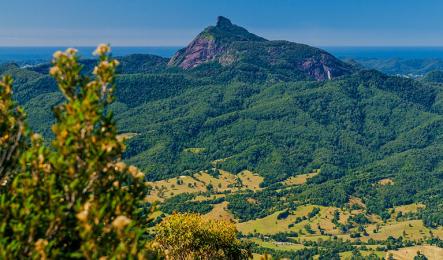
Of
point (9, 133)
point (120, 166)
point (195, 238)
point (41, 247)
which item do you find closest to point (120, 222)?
point (41, 247)

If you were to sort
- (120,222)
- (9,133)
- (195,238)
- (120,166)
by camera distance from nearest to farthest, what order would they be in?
1. (120,222)
2. (120,166)
3. (9,133)
4. (195,238)

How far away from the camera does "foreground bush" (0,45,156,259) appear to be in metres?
20.4

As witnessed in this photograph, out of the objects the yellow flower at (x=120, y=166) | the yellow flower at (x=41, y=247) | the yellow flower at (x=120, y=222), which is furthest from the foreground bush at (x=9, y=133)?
the yellow flower at (x=120, y=222)

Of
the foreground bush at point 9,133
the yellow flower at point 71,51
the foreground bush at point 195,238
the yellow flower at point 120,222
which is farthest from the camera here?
the foreground bush at point 195,238

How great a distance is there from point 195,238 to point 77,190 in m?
57.4

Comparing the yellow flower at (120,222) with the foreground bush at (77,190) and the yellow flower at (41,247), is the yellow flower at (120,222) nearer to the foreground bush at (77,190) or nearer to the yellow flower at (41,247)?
the foreground bush at (77,190)

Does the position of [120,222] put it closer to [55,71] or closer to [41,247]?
[41,247]

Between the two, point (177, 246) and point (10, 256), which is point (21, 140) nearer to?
point (10, 256)

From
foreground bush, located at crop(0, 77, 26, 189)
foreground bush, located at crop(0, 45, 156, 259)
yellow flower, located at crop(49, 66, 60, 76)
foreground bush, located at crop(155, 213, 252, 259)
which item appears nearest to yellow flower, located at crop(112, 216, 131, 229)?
foreground bush, located at crop(0, 45, 156, 259)

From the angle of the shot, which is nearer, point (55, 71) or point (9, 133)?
point (55, 71)

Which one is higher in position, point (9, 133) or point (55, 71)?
point (55, 71)

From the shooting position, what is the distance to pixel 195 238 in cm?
7700

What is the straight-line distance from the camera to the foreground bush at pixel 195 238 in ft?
250

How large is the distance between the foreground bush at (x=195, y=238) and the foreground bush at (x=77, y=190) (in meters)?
53.5
